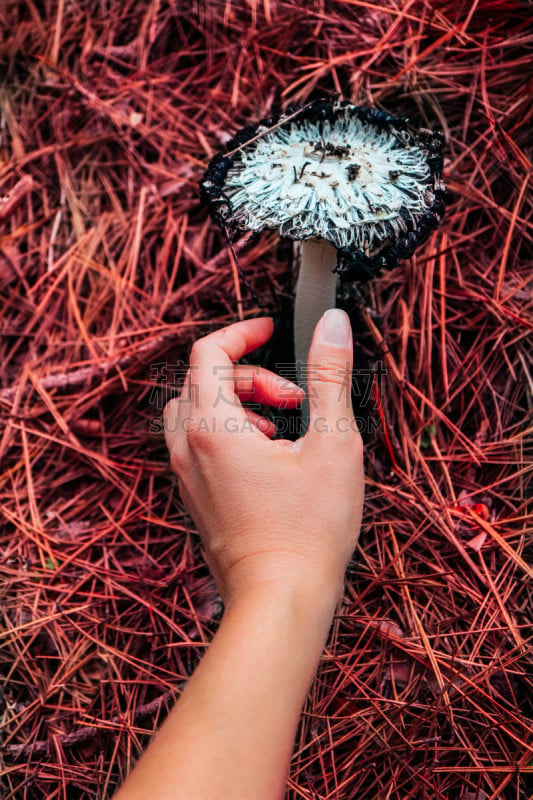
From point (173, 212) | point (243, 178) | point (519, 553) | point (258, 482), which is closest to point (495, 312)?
point (519, 553)

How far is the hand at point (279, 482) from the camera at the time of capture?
61.7 inches

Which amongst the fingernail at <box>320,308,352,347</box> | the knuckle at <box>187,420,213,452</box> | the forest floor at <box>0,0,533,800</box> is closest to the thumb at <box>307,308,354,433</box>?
the fingernail at <box>320,308,352,347</box>

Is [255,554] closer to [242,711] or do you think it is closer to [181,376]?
[242,711]

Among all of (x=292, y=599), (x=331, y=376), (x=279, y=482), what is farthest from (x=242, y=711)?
(x=331, y=376)

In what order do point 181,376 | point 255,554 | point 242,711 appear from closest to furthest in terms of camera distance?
point 242,711, point 255,554, point 181,376

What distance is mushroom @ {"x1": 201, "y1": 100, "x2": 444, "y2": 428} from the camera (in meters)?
1.78

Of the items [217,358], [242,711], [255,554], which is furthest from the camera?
[217,358]

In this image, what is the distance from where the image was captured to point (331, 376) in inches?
66.9

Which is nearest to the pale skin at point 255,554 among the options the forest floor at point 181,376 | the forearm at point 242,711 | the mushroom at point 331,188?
the forearm at point 242,711

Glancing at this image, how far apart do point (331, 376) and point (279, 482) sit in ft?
1.17

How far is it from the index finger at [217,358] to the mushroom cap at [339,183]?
0.36 meters

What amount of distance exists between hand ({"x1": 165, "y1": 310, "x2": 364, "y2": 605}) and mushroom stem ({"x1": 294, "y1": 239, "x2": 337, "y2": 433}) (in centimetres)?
40

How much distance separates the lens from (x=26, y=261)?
110 inches

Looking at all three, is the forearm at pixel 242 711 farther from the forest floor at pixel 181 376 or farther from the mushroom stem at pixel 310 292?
the mushroom stem at pixel 310 292
